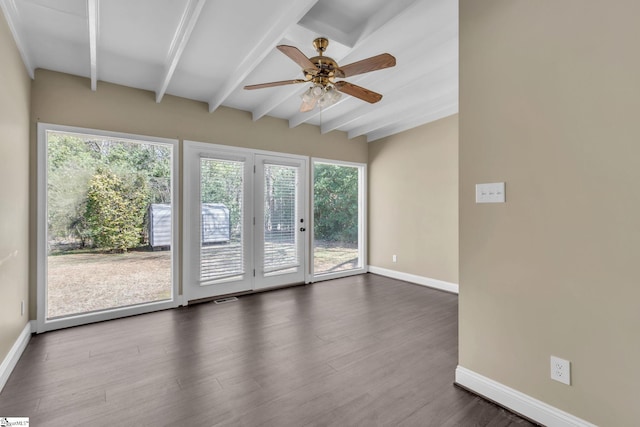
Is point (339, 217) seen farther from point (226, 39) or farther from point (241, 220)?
point (226, 39)

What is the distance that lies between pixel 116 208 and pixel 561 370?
5.03 metres

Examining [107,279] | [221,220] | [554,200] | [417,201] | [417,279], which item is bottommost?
[417,279]

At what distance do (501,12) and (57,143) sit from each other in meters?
4.91

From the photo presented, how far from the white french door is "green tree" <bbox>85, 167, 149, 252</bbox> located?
3.65ft

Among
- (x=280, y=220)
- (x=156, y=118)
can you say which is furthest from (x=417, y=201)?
(x=156, y=118)

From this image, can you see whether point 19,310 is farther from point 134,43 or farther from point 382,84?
point 382,84

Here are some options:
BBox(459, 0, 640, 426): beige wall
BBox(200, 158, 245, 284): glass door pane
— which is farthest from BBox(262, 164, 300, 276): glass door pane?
BBox(459, 0, 640, 426): beige wall

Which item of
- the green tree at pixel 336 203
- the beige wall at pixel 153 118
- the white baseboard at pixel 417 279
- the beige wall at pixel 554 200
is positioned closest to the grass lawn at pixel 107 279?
the beige wall at pixel 153 118

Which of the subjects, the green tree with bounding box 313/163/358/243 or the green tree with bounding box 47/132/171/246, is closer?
the green tree with bounding box 47/132/171/246

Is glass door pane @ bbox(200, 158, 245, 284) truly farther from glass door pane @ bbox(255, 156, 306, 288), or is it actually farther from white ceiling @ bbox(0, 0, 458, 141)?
white ceiling @ bbox(0, 0, 458, 141)

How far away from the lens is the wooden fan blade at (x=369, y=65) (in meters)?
2.06

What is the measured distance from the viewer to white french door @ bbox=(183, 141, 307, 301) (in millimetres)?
3863

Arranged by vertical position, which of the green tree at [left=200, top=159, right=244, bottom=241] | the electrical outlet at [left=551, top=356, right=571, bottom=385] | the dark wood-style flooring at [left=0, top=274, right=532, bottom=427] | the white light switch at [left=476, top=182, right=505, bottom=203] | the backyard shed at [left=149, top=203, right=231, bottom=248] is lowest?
the dark wood-style flooring at [left=0, top=274, right=532, bottom=427]

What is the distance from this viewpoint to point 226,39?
2.52m
